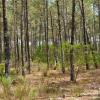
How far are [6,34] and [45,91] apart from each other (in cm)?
342

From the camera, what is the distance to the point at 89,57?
19.0 metres

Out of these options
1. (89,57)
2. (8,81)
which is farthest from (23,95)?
(89,57)

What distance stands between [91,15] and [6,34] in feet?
88.4

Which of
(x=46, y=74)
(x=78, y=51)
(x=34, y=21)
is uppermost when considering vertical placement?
(x=34, y=21)

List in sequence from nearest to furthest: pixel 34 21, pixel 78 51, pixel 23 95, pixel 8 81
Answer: pixel 23 95, pixel 8 81, pixel 78 51, pixel 34 21

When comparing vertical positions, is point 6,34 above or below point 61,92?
above

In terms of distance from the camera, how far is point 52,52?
26.3 metres

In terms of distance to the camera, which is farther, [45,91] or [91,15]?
[91,15]

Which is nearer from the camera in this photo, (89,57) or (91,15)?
(89,57)

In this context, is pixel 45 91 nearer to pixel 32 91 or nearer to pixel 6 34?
pixel 32 91

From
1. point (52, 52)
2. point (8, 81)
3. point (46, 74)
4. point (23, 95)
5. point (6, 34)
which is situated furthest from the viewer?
point (52, 52)

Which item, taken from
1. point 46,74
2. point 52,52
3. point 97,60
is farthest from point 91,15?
point 46,74

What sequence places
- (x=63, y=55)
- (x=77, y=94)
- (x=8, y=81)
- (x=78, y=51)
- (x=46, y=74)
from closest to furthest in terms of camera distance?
(x=8, y=81), (x=77, y=94), (x=78, y=51), (x=46, y=74), (x=63, y=55)

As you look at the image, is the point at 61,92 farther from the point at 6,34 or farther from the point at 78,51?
the point at 78,51
